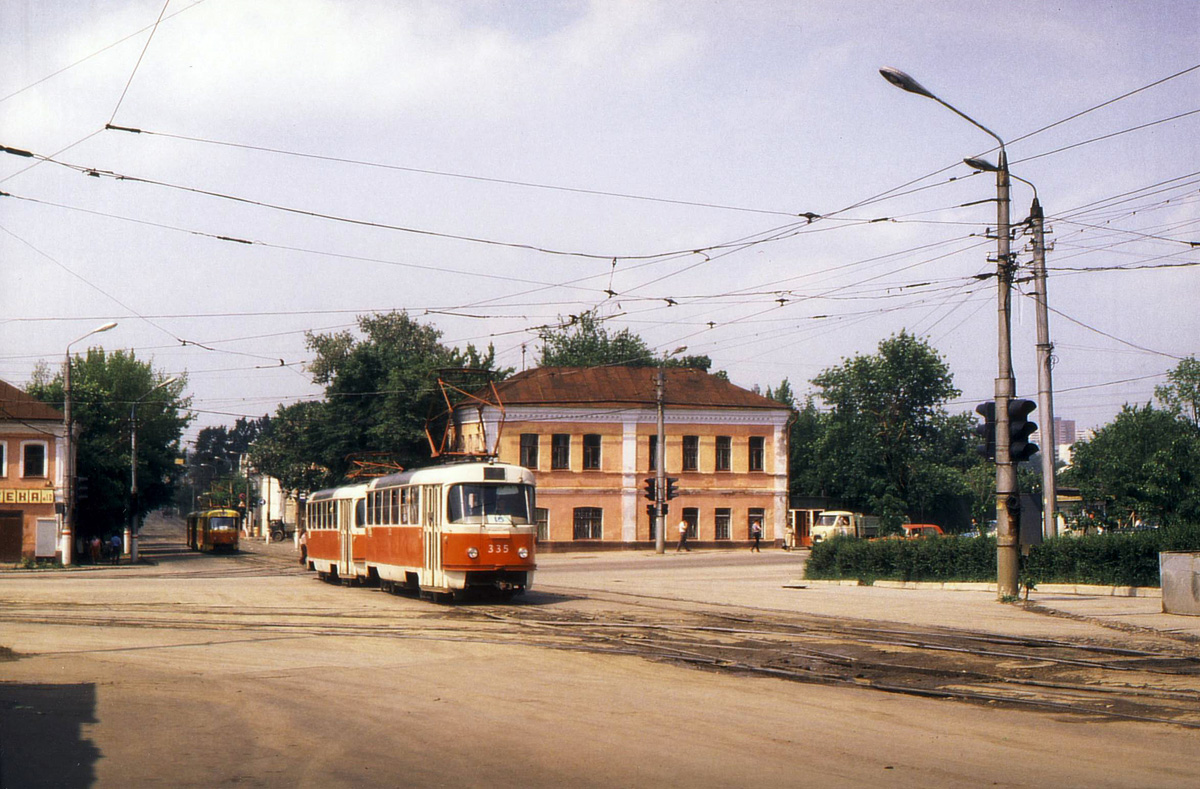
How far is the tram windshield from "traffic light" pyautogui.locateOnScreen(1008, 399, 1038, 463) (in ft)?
28.3

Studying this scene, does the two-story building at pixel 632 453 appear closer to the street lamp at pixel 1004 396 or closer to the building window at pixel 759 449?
the building window at pixel 759 449

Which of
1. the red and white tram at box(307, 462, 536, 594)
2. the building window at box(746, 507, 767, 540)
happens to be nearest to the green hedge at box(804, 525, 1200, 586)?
the red and white tram at box(307, 462, 536, 594)

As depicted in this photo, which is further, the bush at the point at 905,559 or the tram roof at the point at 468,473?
the bush at the point at 905,559

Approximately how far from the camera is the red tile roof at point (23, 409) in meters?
51.4

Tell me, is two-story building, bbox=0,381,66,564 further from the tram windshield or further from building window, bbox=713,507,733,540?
the tram windshield

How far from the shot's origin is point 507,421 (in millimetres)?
57031

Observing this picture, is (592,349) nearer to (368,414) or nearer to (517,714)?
(368,414)

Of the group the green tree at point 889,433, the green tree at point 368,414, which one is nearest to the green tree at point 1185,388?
the green tree at point 889,433

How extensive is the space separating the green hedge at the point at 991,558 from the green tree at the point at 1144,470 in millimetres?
6367

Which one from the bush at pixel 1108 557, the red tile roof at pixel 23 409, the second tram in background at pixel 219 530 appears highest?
the red tile roof at pixel 23 409

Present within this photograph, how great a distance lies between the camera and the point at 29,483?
51062 mm

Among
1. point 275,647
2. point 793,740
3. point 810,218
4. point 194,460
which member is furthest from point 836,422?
point 194,460

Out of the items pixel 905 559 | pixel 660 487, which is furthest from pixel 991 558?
pixel 660 487

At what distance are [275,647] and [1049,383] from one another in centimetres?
1820
